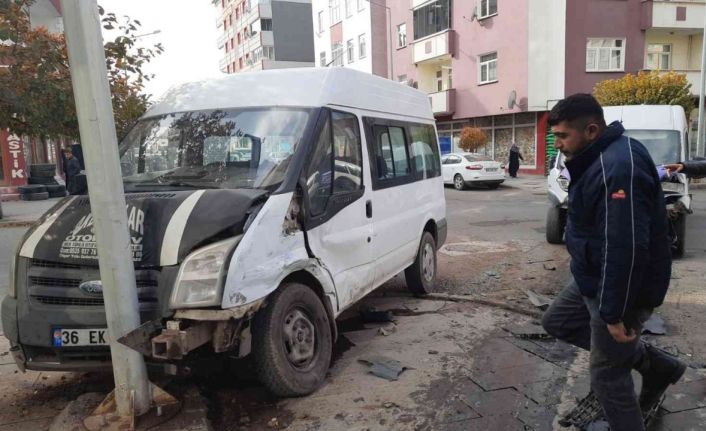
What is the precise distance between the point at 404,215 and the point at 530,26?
73.6 ft

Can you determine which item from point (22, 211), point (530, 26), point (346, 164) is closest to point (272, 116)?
point (346, 164)

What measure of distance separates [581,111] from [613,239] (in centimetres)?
68

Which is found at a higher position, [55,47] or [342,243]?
[55,47]

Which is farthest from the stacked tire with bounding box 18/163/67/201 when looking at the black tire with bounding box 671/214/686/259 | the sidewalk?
the black tire with bounding box 671/214/686/259

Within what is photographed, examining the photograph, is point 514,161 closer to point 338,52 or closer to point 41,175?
point 41,175

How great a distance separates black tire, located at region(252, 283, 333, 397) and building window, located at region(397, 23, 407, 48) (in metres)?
32.6

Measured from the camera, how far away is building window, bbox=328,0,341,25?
131ft

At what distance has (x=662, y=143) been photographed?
9.34 meters

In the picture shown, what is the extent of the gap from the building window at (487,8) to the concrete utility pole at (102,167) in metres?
26.6

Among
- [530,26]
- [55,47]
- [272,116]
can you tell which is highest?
[530,26]

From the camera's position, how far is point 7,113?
27.5 feet

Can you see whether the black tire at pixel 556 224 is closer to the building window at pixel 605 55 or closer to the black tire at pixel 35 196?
the black tire at pixel 35 196

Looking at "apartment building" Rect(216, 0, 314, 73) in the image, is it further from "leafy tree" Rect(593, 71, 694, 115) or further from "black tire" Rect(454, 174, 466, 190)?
"leafy tree" Rect(593, 71, 694, 115)

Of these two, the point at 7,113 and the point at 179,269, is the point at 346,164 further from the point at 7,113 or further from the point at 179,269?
the point at 7,113
